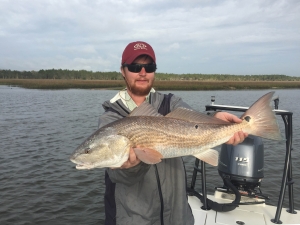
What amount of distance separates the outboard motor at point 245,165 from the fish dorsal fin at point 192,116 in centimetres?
189

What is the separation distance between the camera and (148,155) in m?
2.75

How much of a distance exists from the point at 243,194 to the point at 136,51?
11.7 ft

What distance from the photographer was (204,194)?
4.84m

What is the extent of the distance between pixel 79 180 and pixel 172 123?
7.57 m

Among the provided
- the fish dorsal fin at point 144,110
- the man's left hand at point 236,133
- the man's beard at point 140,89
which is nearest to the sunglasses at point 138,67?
the man's beard at point 140,89

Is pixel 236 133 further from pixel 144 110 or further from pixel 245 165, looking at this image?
pixel 245 165

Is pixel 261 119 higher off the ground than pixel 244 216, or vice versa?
pixel 261 119

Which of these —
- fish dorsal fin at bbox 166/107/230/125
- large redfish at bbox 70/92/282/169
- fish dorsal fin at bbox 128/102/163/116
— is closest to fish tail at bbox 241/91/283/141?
large redfish at bbox 70/92/282/169

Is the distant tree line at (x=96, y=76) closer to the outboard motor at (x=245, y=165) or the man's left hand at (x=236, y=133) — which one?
the outboard motor at (x=245, y=165)

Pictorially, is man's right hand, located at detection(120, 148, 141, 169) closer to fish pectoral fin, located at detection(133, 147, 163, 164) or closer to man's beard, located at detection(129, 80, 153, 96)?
fish pectoral fin, located at detection(133, 147, 163, 164)

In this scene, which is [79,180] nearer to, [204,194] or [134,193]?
[204,194]

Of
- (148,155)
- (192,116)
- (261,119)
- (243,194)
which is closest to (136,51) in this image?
(192,116)

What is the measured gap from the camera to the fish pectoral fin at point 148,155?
2.71 meters

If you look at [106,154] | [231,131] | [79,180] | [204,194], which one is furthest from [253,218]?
[79,180]
